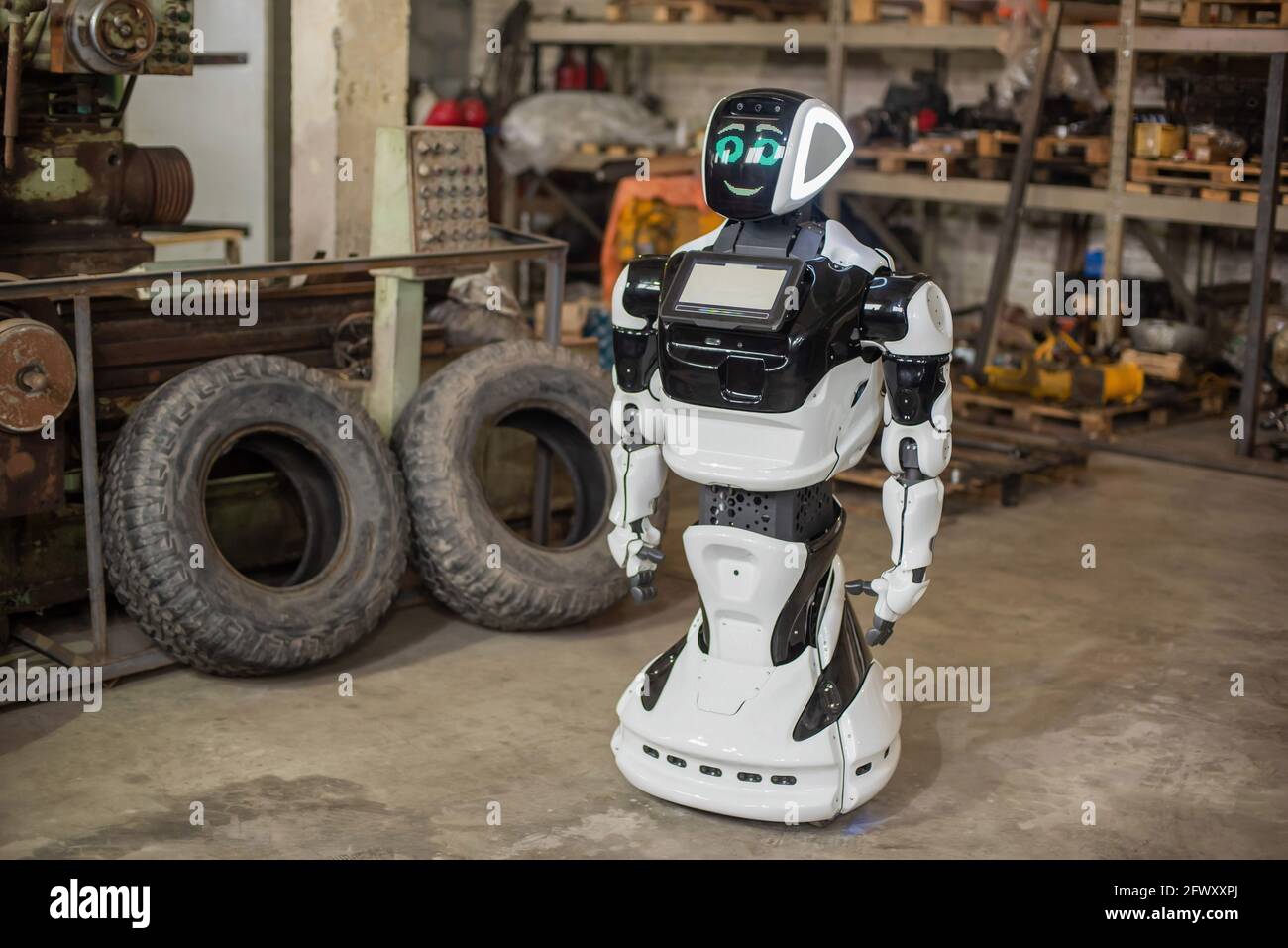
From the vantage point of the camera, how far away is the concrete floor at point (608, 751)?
3.58 meters

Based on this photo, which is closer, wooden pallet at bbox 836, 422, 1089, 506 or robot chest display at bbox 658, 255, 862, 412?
robot chest display at bbox 658, 255, 862, 412

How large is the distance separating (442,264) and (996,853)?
2.53 metres

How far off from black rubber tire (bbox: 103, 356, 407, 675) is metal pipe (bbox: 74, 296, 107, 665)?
0.04m

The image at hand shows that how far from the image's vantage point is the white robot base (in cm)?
357

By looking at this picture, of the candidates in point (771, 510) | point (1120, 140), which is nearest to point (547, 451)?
point (771, 510)

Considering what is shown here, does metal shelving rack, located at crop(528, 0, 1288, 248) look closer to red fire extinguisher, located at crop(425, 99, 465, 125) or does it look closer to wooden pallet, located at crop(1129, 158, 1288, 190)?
wooden pallet, located at crop(1129, 158, 1288, 190)

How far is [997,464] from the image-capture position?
6797 millimetres

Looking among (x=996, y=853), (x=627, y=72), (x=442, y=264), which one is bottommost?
(x=996, y=853)

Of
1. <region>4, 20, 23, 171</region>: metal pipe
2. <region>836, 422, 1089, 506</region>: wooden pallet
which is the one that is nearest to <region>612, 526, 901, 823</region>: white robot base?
<region>4, 20, 23, 171</region>: metal pipe

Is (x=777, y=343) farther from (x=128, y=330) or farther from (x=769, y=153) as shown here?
(x=128, y=330)

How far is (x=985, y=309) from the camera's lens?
819cm
